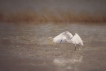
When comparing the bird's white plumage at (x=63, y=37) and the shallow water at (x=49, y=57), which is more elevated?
the bird's white plumage at (x=63, y=37)

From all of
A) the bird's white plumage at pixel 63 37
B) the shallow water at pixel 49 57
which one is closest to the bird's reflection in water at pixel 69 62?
the shallow water at pixel 49 57

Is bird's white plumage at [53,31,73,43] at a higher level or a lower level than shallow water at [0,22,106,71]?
higher

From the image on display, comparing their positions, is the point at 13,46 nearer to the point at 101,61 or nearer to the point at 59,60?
the point at 59,60

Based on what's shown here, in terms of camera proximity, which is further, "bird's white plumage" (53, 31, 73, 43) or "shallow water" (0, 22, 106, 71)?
"bird's white plumage" (53, 31, 73, 43)

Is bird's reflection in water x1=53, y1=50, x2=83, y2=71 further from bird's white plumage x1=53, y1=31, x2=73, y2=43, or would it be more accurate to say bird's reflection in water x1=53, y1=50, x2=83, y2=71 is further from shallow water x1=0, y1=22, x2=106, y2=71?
bird's white plumage x1=53, y1=31, x2=73, y2=43

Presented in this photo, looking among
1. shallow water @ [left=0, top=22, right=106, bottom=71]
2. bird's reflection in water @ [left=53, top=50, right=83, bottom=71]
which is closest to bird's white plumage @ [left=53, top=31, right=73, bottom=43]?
shallow water @ [left=0, top=22, right=106, bottom=71]

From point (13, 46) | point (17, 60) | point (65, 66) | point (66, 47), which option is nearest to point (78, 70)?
point (65, 66)

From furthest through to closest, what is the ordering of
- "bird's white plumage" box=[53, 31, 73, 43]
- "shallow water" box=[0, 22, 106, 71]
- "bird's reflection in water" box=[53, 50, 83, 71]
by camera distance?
"bird's white plumage" box=[53, 31, 73, 43] < "shallow water" box=[0, 22, 106, 71] < "bird's reflection in water" box=[53, 50, 83, 71]

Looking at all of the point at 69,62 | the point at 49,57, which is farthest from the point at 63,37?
the point at 69,62

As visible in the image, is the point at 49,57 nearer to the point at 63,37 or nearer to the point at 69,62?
the point at 69,62

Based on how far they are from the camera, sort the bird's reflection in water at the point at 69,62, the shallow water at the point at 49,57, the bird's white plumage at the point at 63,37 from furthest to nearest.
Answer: the bird's white plumage at the point at 63,37, the shallow water at the point at 49,57, the bird's reflection in water at the point at 69,62

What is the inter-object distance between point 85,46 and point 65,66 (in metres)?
3.07

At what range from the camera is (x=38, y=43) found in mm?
10312

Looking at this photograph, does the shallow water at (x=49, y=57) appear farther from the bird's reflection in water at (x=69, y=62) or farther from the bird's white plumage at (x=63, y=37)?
the bird's white plumage at (x=63, y=37)
